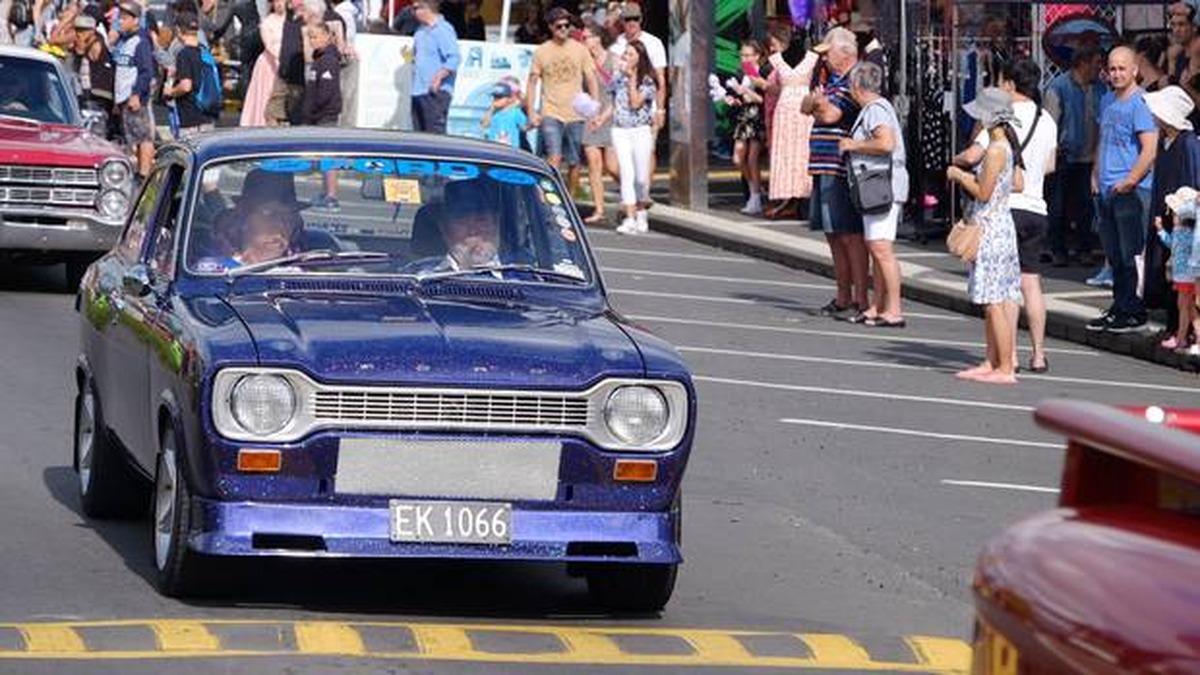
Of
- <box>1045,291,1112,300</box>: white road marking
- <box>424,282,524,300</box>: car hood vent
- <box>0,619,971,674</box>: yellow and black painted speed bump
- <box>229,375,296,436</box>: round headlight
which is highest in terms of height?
<box>424,282,524,300</box>: car hood vent

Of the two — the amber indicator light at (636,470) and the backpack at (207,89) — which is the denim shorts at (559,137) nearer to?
the backpack at (207,89)

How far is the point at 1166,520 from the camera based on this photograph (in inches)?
137

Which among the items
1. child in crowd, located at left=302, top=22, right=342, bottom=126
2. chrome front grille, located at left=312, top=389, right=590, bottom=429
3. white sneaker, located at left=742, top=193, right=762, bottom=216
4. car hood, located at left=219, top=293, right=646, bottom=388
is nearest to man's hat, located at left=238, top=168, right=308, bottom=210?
car hood, located at left=219, top=293, right=646, bottom=388

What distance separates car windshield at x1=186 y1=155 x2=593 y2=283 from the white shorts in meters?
8.89

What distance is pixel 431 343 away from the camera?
8711mm

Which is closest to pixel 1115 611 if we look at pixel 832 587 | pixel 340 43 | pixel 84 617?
pixel 84 617

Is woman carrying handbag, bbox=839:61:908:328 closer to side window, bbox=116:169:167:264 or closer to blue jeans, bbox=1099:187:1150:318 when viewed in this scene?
blue jeans, bbox=1099:187:1150:318

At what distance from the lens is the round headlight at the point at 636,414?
28.5 feet

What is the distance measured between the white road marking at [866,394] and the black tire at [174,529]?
7.04 m

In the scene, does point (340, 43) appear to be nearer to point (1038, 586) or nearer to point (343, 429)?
point (343, 429)

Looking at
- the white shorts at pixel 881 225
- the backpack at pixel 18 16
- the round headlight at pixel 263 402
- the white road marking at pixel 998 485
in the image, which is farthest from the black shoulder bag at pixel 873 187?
the backpack at pixel 18 16

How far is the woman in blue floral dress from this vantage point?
16109 mm

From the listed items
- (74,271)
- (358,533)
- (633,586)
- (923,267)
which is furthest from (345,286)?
(923,267)

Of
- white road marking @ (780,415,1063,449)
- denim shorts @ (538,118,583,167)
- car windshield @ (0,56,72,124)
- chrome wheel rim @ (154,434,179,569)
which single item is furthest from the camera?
denim shorts @ (538,118,583,167)
